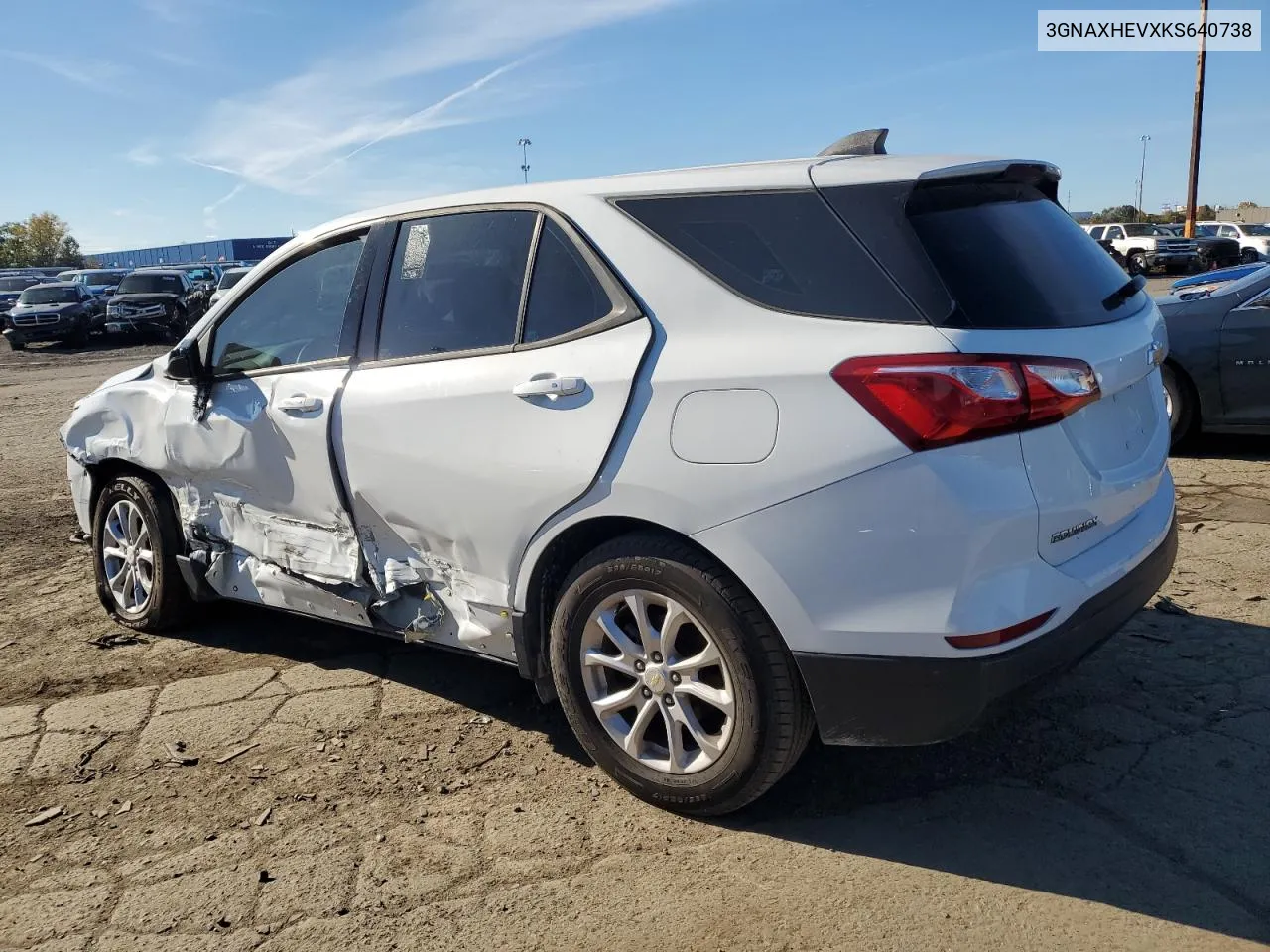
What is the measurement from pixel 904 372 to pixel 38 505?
6.81 m

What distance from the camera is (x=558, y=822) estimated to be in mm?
3039

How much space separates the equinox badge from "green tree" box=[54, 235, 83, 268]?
10853 centimetres

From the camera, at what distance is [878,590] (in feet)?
8.29

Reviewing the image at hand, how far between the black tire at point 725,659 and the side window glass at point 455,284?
810mm

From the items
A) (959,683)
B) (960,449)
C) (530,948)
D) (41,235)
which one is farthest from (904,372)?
(41,235)

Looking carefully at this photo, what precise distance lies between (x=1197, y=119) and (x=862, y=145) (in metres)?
36.1

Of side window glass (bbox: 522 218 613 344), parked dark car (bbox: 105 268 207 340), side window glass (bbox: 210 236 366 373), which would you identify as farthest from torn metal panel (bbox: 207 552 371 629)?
parked dark car (bbox: 105 268 207 340)

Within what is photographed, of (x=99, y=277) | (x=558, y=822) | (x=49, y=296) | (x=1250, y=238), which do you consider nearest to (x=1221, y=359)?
(x=558, y=822)

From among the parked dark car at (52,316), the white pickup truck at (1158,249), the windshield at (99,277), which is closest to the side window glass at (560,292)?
the parked dark car at (52,316)

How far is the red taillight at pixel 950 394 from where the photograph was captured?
2.44m

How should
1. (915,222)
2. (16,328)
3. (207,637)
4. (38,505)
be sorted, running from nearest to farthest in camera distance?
(915,222), (207,637), (38,505), (16,328)

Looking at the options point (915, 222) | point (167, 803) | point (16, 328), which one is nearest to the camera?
point (915, 222)

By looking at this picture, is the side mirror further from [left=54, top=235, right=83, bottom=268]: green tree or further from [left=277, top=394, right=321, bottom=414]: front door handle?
[left=54, top=235, right=83, bottom=268]: green tree

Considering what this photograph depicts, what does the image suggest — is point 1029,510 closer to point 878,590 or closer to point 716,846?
point 878,590
